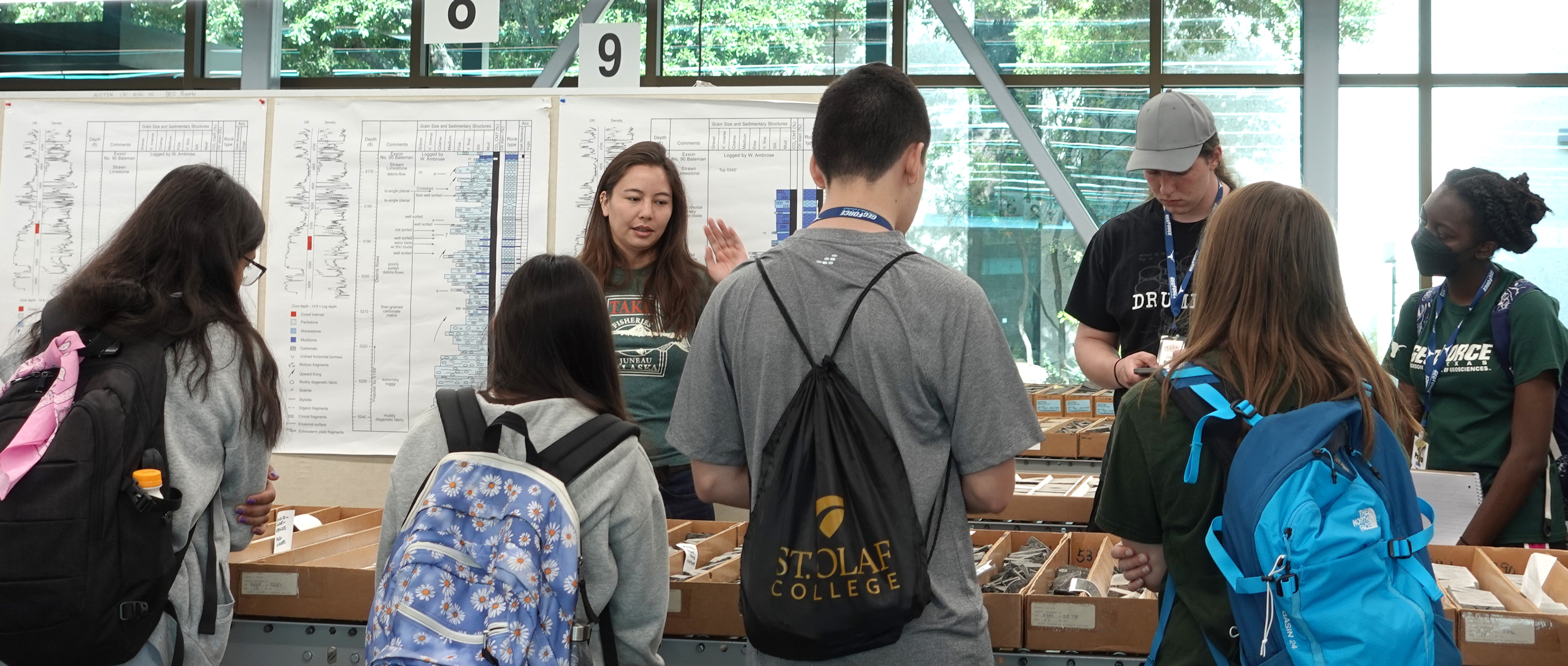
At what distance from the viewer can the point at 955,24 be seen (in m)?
7.13

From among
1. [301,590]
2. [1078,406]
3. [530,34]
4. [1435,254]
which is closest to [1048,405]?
[1078,406]

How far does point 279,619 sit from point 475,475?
3.03 ft

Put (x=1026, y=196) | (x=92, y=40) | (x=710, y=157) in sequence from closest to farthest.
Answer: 1. (x=710, y=157)
2. (x=1026, y=196)
3. (x=92, y=40)

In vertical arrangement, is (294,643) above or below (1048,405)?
below

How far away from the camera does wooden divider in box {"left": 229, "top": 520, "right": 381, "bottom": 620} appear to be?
2.14 m

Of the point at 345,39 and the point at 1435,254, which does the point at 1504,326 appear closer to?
→ the point at 1435,254

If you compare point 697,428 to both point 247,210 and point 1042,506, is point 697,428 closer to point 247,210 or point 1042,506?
point 247,210

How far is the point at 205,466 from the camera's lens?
5.89 ft

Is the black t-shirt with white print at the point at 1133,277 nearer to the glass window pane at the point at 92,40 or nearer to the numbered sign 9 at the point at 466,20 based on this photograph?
the numbered sign 9 at the point at 466,20

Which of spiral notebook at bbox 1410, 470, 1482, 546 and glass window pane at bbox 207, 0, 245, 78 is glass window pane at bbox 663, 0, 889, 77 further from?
spiral notebook at bbox 1410, 470, 1482, 546

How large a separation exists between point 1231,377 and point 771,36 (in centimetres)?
624

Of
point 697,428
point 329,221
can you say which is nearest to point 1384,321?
point 329,221

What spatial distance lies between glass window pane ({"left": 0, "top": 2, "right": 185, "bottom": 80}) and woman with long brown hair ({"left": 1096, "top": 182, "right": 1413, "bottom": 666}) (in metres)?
7.58

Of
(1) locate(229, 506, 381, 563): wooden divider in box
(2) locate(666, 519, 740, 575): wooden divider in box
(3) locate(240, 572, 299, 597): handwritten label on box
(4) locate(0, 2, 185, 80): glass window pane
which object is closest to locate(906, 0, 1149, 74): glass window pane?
(4) locate(0, 2, 185, 80): glass window pane
